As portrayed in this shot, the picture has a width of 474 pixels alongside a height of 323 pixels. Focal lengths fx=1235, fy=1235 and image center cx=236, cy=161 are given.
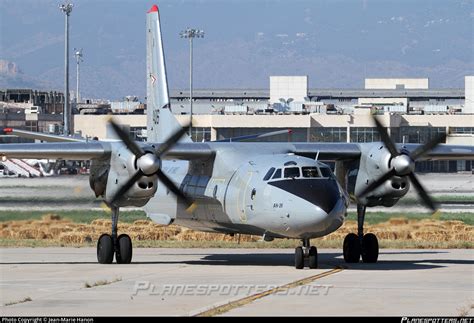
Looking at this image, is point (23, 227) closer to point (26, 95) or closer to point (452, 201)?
point (452, 201)

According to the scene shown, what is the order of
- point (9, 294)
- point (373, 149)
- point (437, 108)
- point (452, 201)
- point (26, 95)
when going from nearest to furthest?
point (9, 294) → point (373, 149) → point (452, 201) → point (437, 108) → point (26, 95)

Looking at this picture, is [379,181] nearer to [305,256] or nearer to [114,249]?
[305,256]

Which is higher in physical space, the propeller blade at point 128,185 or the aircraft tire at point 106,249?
the propeller blade at point 128,185

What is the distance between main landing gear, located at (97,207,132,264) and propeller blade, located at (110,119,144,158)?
273 cm

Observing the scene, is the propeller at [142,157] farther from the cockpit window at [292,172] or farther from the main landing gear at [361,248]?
the main landing gear at [361,248]

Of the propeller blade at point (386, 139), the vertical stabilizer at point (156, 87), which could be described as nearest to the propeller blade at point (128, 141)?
the vertical stabilizer at point (156, 87)

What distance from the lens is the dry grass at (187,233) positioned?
47.0m

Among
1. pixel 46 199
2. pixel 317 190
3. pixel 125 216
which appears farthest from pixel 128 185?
pixel 125 216

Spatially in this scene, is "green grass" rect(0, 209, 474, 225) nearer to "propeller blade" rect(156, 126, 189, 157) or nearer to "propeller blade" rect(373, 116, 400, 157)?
"propeller blade" rect(156, 126, 189, 157)

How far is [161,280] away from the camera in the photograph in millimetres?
28875

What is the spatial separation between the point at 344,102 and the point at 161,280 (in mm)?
154435

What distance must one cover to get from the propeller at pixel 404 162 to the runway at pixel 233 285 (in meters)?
2.04

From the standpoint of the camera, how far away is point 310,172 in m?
31.9

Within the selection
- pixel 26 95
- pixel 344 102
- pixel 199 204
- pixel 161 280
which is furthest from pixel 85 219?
pixel 344 102
